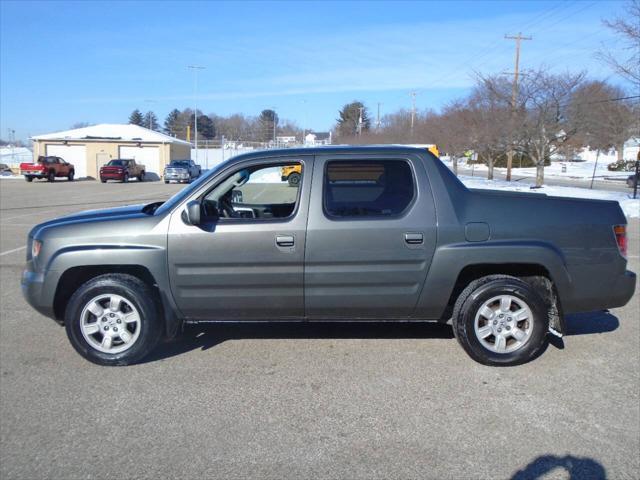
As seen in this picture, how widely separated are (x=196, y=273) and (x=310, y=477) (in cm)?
208

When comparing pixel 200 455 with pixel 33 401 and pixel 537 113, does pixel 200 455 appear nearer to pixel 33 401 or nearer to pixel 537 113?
pixel 33 401

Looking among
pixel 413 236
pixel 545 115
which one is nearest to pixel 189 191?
pixel 413 236

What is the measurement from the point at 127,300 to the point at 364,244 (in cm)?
201

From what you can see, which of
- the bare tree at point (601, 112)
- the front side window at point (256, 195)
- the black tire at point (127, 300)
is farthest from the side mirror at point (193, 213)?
the bare tree at point (601, 112)

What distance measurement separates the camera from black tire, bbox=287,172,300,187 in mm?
4988

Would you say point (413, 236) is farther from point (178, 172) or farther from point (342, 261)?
point (178, 172)

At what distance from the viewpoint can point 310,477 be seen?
3.25m

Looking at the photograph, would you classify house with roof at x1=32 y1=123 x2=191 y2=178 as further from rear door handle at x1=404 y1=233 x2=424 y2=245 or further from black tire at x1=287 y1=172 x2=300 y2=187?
rear door handle at x1=404 y1=233 x2=424 y2=245

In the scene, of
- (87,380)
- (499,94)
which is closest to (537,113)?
(499,94)

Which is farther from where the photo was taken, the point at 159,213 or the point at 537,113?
the point at 537,113

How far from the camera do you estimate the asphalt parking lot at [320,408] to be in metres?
3.38

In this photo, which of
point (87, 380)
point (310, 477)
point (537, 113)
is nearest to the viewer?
point (310, 477)

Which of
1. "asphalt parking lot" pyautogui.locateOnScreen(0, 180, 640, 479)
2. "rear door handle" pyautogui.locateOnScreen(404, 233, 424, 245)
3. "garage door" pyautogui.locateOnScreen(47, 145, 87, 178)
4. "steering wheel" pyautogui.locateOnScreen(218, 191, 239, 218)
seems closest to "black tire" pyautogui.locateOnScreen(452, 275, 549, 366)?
"asphalt parking lot" pyautogui.locateOnScreen(0, 180, 640, 479)

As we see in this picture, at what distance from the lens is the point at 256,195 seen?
5.69 m
